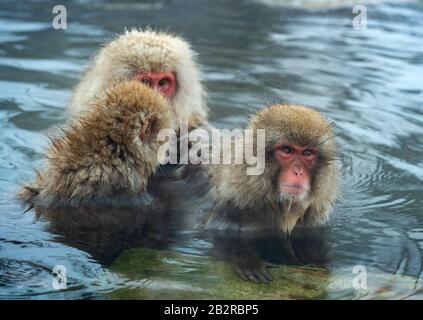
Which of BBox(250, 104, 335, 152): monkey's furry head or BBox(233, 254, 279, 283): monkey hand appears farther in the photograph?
BBox(250, 104, 335, 152): monkey's furry head

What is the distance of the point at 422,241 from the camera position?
5398 mm

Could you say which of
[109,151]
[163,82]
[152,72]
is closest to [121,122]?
[109,151]

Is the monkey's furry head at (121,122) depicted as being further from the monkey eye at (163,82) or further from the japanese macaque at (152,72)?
the monkey eye at (163,82)

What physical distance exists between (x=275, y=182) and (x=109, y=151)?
1026 millimetres

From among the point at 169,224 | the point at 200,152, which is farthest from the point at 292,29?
the point at 169,224

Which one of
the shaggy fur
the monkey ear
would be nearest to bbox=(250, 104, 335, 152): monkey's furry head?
the shaggy fur

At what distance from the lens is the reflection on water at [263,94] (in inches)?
197

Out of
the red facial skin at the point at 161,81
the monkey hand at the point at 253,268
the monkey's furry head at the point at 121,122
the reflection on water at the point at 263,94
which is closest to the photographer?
the monkey hand at the point at 253,268

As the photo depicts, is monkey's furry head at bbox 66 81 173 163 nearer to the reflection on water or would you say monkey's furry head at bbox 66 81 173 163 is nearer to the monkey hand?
the reflection on water

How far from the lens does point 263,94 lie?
8.45m

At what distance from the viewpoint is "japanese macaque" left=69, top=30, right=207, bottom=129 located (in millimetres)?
6527

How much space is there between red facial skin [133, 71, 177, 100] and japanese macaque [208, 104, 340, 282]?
1.26 metres

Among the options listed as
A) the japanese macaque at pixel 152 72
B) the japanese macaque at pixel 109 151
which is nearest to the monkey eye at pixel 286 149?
the japanese macaque at pixel 109 151
